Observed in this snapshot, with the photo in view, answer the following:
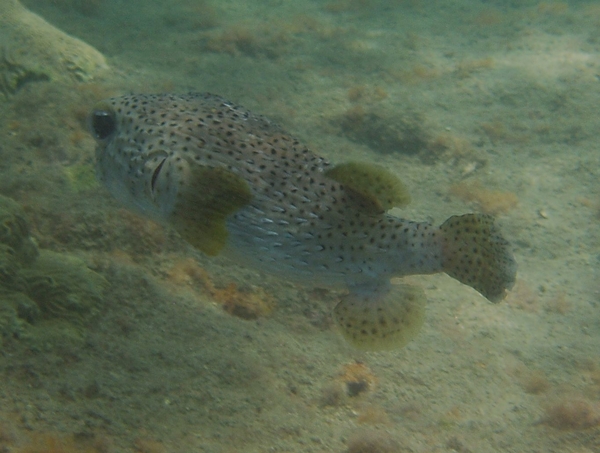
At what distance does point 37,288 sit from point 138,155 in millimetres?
1124

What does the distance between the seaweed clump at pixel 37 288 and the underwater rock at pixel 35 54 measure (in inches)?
198

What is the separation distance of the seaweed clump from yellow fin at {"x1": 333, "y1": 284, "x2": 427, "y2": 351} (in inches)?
62.8

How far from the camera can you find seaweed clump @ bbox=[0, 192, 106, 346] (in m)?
2.66

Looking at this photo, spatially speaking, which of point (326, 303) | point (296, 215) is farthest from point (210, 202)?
point (326, 303)

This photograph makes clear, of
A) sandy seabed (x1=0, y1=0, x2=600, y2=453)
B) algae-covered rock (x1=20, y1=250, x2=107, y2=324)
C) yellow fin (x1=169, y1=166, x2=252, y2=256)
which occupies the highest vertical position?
yellow fin (x1=169, y1=166, x2=252, y2=256)

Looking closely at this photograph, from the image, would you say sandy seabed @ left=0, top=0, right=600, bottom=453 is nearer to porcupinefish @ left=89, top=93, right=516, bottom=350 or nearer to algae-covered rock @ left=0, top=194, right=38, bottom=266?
algae-covered rock @ left=0, top=194, right=38, bottom=266

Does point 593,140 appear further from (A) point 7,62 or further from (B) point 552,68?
(A) point 7,62

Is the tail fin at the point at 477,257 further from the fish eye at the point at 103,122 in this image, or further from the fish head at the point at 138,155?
the fish eye at the point at 103,122

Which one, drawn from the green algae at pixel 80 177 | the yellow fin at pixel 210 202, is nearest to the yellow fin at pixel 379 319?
the yellow fin at pixel 210 202

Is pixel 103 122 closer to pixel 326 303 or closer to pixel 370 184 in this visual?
pixel 370 184

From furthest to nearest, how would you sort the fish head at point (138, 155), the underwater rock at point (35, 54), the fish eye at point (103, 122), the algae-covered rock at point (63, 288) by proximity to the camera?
the underwater rock at point (35, 54) < the algae-covered rock at point (63, 288) < the fish eye at point (103, 122) < the fish head at point (138, 155)

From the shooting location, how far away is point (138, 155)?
2.60 meters

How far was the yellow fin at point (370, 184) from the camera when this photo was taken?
8.15 ft

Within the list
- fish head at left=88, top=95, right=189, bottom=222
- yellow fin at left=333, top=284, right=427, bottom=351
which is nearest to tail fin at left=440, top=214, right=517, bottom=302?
yellow fin at left=333, top=284, right=427, bottom=351
